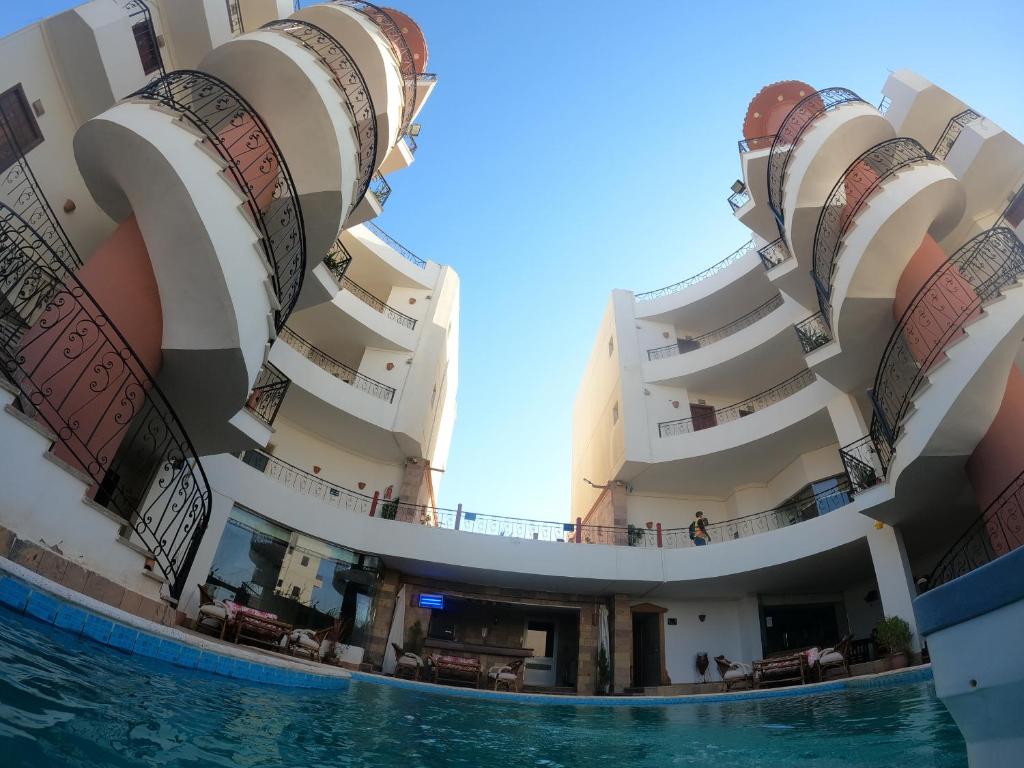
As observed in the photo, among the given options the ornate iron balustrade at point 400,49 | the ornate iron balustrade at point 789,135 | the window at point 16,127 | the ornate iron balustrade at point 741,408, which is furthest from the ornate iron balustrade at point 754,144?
Result: the window at point 16,127

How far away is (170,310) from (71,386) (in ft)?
4.34

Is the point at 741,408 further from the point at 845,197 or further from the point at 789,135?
the point at 789,135

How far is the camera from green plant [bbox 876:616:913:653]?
955 centimetres

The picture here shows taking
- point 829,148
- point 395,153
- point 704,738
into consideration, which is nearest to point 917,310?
point 829,148

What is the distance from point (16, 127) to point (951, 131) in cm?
2016

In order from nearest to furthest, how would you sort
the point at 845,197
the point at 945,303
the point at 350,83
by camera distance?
1. the point at 945,303
2. the point at 350,83
3. the point at 845,197

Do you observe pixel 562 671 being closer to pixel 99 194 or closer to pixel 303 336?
pixel 303 336

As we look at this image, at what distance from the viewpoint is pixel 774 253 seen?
1641cm

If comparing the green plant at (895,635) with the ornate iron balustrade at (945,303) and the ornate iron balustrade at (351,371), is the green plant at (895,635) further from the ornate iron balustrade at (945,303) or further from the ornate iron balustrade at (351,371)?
the ornate iron balustrade at (351,371)

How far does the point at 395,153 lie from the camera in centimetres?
1623

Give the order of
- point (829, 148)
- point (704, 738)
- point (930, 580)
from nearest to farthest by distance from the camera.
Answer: point (704, 738) < point (930, 580) < point (829, 148)

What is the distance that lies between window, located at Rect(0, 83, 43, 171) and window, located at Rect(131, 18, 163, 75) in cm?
211

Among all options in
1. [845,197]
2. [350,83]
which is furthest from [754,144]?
[350,83]

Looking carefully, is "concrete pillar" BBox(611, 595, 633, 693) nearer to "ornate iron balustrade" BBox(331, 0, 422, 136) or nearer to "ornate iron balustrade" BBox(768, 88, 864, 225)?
"ornate iron balustrade" BBox(768, 88, 864, 225)
